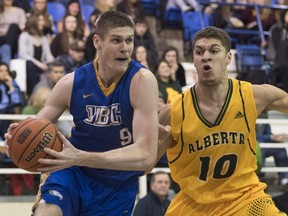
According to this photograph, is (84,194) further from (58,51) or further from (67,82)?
(58,51)

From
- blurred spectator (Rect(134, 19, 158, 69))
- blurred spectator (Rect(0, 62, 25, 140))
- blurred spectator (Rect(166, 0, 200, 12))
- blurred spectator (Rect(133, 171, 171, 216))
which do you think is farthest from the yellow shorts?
blurred spectator (Rect(166, 0, 200, 12))

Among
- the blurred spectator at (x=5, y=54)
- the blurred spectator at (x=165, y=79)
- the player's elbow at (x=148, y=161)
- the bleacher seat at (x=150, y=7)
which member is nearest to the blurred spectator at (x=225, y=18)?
the bleacher seat at (x=150, y=7)

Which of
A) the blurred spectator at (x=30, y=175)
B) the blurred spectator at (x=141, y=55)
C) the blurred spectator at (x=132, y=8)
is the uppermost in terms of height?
the blurred spectator at (x=132, y=8)

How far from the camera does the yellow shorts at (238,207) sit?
15.5ft

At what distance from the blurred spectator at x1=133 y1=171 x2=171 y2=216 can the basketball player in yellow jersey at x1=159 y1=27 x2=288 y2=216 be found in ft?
7.64

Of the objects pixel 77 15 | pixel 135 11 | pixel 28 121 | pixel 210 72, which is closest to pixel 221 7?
pixel 135 11

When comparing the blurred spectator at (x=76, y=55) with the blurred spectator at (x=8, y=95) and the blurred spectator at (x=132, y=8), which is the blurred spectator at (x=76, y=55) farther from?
the blurred spectator at (x=132, y=8)

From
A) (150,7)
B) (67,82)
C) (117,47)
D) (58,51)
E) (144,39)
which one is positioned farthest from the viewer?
(150,7)

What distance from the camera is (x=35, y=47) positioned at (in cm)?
939

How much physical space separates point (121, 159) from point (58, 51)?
5788 millimetres

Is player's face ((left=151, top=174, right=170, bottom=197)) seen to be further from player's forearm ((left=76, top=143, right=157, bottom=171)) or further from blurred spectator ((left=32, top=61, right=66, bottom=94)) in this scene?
player's forearm ((left=76, top=143, right=157, bottom=171))

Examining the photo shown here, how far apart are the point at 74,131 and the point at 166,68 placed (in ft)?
14.0

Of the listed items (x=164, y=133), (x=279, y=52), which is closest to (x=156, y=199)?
(x=164, y=133)

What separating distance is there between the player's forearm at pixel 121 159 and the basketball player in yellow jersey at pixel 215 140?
0.70 metres
